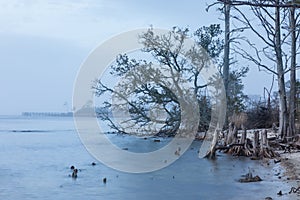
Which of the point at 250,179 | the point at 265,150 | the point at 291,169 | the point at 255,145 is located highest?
the point at 255,145

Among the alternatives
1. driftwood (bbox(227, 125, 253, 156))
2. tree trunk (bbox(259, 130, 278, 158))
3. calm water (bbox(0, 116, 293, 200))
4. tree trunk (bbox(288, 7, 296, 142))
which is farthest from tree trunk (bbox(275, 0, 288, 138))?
calm water (bbox(0, 116, 293, 200))

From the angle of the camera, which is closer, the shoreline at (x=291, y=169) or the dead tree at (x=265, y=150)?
the shoreline at (x=291, y=169)

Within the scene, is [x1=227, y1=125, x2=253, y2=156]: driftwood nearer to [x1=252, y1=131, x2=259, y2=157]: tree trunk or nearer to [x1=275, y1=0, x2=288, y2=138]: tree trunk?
[x1=252, y1=131, x2=259, y2=157]: tree trunk

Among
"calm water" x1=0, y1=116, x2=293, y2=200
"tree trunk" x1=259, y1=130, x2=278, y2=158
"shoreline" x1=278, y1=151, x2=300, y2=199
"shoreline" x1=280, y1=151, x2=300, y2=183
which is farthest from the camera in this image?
"tree trunk" x1=259, y1=130, x2=278, y2=158

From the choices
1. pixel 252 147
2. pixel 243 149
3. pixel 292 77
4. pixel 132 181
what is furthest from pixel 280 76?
pixel 132 181

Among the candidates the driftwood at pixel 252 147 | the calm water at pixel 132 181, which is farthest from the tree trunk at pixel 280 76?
the calm water at pixel 132 181

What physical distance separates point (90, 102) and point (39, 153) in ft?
9.05

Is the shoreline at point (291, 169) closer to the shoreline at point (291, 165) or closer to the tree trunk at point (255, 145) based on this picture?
the shoreline at point (291, 165)

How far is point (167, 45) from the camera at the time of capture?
21.0 meters

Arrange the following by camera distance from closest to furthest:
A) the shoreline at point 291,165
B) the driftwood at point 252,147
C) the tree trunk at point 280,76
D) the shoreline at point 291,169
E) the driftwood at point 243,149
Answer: the shoreline at point 291,169 < the shoreline at point 291,165 < the driftwood at point 252,147 < the driftwood at point 243,149 < the tree trunk at point 280,76

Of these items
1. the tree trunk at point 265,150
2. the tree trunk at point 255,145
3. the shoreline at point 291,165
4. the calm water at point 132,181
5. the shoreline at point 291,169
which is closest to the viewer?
the calm water at point 132,181

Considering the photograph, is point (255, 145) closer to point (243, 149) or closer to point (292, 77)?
point (243, 149)

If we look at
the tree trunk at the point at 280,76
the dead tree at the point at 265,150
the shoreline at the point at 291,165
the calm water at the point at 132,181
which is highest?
the tree trunk at the point at 280,76

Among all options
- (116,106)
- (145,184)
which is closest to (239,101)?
(116,106)
